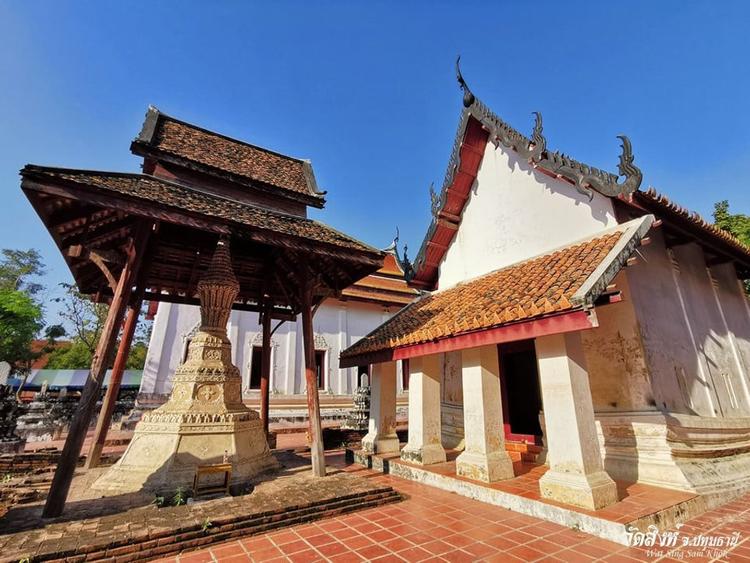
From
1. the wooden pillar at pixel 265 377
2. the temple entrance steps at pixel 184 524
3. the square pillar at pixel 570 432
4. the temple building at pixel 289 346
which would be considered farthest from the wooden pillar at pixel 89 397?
the temple building at pixel 289 346

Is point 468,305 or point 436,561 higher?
point 468,305

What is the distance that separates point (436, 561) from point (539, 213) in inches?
234

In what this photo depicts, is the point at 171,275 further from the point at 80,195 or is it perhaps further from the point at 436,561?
the point at 436,561

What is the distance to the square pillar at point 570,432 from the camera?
154 inches

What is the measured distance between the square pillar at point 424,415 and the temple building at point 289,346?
6600mm

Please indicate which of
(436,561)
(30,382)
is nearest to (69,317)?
(30,382)

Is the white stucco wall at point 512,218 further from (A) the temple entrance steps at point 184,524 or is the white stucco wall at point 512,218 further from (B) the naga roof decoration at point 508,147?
(A) the temple entrance steps at point 184,524

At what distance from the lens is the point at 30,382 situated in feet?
92.1

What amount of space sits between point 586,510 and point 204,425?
4.77 meters

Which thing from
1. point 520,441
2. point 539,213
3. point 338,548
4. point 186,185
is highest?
point 186,185

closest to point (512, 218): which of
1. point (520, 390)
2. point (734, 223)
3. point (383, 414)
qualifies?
point (520, 390)

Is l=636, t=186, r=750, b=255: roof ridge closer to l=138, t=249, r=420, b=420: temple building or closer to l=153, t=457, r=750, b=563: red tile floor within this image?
l=153, t=457, r=750, b=563: red tile floor

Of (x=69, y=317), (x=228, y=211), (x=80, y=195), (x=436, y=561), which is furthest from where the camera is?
(x=69, y=317)

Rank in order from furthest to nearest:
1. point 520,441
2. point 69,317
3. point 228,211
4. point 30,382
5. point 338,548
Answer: point 30,382 → point 69,317 → point 520,441 → point 228,211 → point 338,548
